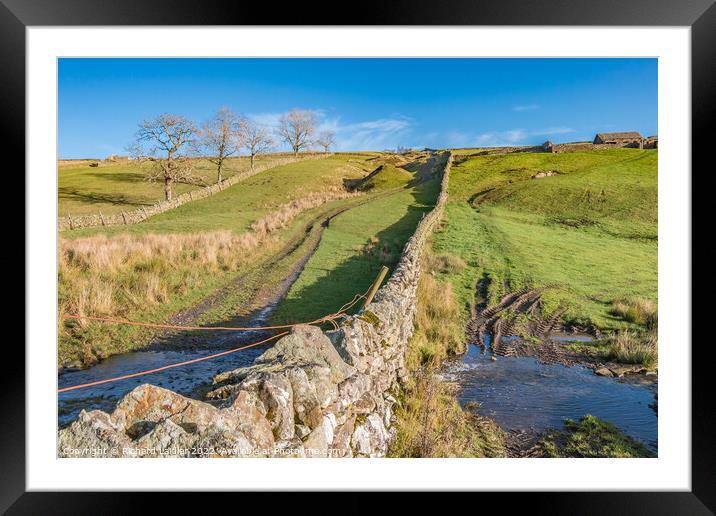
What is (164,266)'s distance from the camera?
12.6m

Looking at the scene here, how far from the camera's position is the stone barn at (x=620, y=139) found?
41438 mm

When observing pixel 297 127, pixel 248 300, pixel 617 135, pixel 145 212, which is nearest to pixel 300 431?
pixel 248 300

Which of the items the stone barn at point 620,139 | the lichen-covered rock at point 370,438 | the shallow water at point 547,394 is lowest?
the shallow water at point 547,394

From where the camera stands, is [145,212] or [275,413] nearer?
[275,413]

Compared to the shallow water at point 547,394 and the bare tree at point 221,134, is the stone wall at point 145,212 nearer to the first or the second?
the bare tree at point 221,134

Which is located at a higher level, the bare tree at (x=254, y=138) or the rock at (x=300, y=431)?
the bare tree at (x=254, y=138)

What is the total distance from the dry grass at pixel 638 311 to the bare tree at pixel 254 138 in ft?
101

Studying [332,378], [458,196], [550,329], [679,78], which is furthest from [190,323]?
[458,196]

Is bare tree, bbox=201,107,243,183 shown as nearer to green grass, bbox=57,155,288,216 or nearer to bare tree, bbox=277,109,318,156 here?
green grass, bbox=57,155,288,216

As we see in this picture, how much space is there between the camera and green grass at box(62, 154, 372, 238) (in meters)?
20.2

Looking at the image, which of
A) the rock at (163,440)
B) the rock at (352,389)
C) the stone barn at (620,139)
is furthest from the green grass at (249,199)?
the stone barn at (620,139)

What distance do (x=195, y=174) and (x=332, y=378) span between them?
33296 mm
